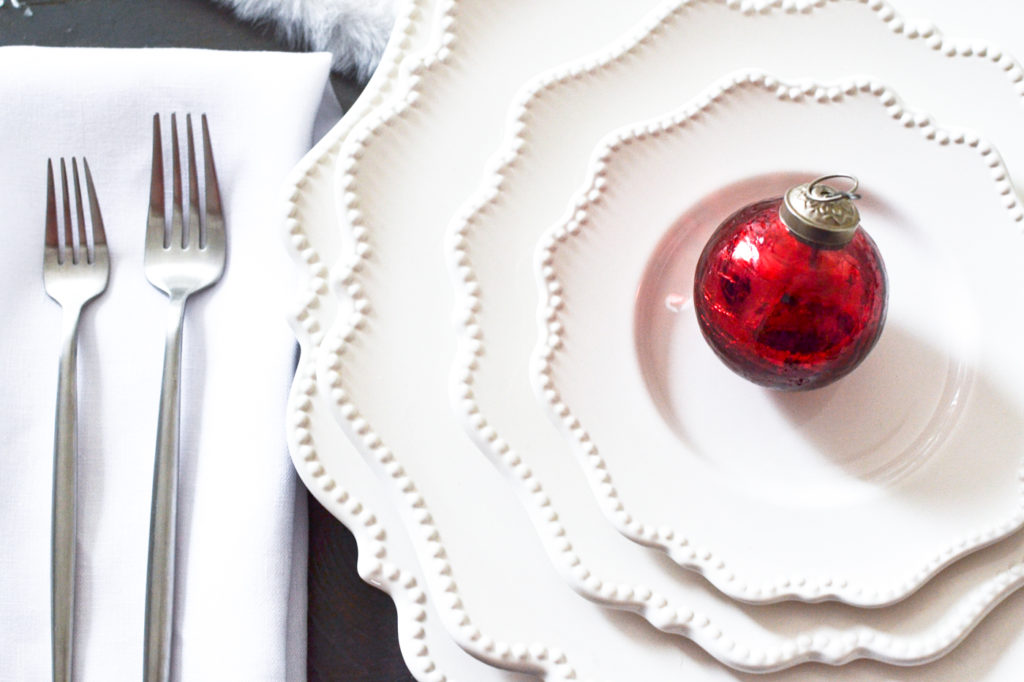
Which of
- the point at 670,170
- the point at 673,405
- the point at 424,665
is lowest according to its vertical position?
the point at 424,665

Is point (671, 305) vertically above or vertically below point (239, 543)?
above

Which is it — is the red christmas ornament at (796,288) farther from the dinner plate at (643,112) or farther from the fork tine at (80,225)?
the fork tine at (80,225)

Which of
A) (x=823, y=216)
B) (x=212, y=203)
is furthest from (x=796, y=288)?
(x=212, y=203)

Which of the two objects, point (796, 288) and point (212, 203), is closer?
point (796, 288)

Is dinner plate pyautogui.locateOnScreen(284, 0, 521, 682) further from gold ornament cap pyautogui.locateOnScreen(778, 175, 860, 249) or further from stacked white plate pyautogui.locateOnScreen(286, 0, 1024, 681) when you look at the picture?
gold ornament cap pyautogui.locateOnScreen(778, 175, 860, 249)

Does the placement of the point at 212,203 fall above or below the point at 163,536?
above

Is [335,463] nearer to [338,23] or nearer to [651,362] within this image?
[651,362]

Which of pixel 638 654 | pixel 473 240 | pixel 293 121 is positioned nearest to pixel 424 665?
pixel 638 654

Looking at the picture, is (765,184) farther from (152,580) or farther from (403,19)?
(152,580)
